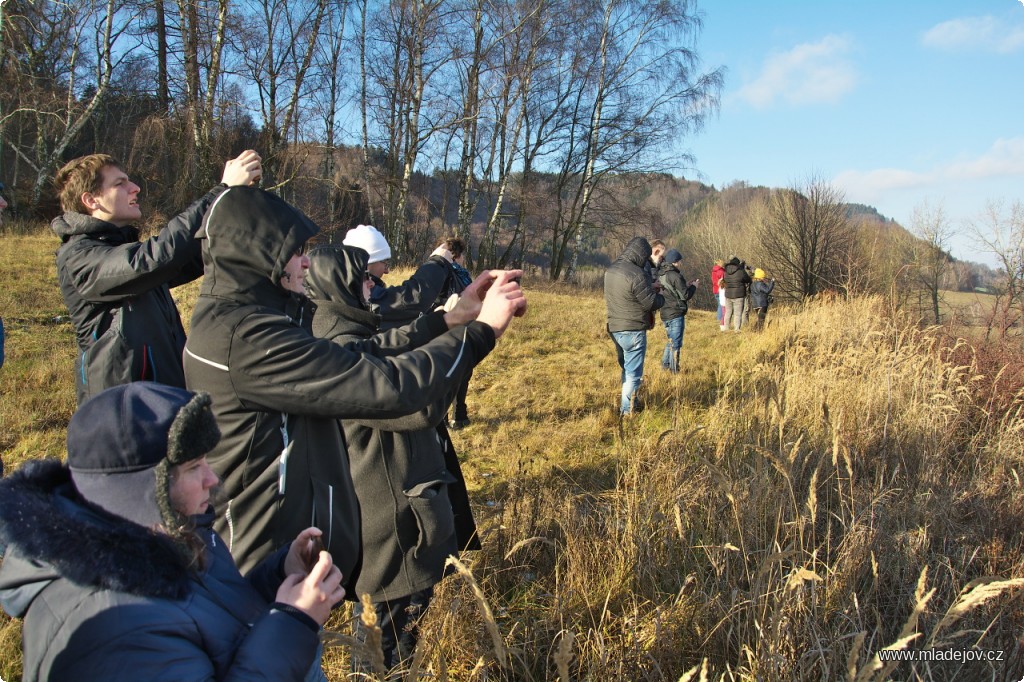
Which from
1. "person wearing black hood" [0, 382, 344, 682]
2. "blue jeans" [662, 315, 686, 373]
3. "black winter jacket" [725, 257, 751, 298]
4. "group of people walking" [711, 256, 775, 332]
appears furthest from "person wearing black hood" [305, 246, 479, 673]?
"black winter jacket" [725, 257, 751, 298]

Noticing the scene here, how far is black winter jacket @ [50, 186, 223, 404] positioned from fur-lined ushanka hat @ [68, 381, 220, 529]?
5.03 ft

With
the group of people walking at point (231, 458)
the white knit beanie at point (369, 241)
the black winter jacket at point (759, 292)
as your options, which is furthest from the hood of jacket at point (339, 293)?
the black winter jacket at point (759, 292)

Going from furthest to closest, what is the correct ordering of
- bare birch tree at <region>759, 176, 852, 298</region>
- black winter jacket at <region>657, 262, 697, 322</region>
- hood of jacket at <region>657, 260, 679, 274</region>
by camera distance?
bare birch tree at <region>759, 176, 852, 298</region>, hood of jacket at <region>657, 260, 679, 274</region>, black winter jacket at <region>657, 262, 697, 322</region>

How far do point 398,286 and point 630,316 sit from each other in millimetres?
2605

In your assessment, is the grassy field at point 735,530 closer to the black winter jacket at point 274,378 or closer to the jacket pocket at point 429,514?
the jacket pocket at point 429,514

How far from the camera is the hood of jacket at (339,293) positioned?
2.70 meters

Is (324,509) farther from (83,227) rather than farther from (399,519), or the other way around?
(83,227)

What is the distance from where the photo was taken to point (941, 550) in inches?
125

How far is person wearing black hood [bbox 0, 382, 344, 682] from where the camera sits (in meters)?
1.01

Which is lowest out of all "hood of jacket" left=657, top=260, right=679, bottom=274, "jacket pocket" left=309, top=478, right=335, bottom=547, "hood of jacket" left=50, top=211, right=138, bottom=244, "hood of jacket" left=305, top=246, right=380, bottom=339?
"jacket pocket" left=309, top=478, right=335, bottom=547

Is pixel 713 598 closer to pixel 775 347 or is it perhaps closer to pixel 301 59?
pixel 775 347

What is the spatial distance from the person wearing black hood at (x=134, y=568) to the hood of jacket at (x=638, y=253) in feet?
19.3

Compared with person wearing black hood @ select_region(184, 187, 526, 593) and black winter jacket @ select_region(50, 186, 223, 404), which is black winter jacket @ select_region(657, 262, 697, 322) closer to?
black winter jacket @ select_region(50, 186, 223, 404)

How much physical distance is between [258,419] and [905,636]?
1832 millimetres
